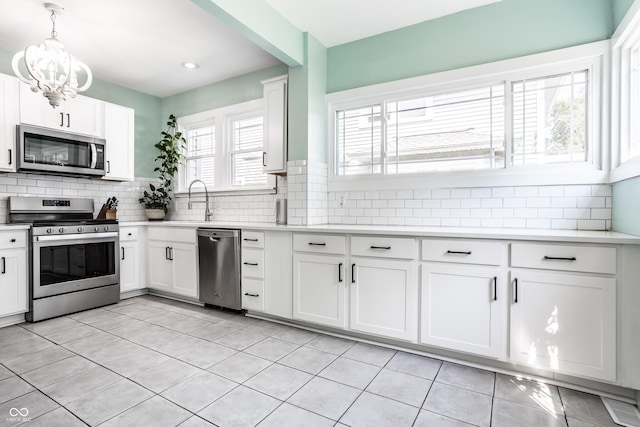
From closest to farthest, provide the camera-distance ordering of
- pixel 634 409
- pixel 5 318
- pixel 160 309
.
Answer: pixel 634 409 < pixel 5 318 < pixel 160 309

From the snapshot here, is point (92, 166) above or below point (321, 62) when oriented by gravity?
below

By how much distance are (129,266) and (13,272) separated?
3.50 feet

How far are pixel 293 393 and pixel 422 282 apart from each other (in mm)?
1136

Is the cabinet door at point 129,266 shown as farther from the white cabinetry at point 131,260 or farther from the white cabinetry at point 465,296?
the white cabinetry at point 465,296

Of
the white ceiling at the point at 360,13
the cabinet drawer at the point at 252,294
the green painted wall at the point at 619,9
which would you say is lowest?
the cabinet drawer at the point at 252,294

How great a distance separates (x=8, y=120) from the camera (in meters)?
3.18

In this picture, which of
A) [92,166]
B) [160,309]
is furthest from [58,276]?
[92,166]

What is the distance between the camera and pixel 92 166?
3768 millimetres

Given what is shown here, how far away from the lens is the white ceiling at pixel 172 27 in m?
2.74

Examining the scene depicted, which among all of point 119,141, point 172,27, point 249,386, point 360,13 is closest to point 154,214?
point 119,141

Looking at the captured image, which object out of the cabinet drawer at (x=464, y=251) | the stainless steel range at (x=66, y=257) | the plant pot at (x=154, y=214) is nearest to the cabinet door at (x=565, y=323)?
the cabinet drawer at (x=464, y=251)

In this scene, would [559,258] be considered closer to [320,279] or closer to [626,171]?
[626,171]

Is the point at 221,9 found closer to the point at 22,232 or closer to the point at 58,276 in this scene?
the point at 22,232

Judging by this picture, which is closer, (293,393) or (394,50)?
(293,393)
